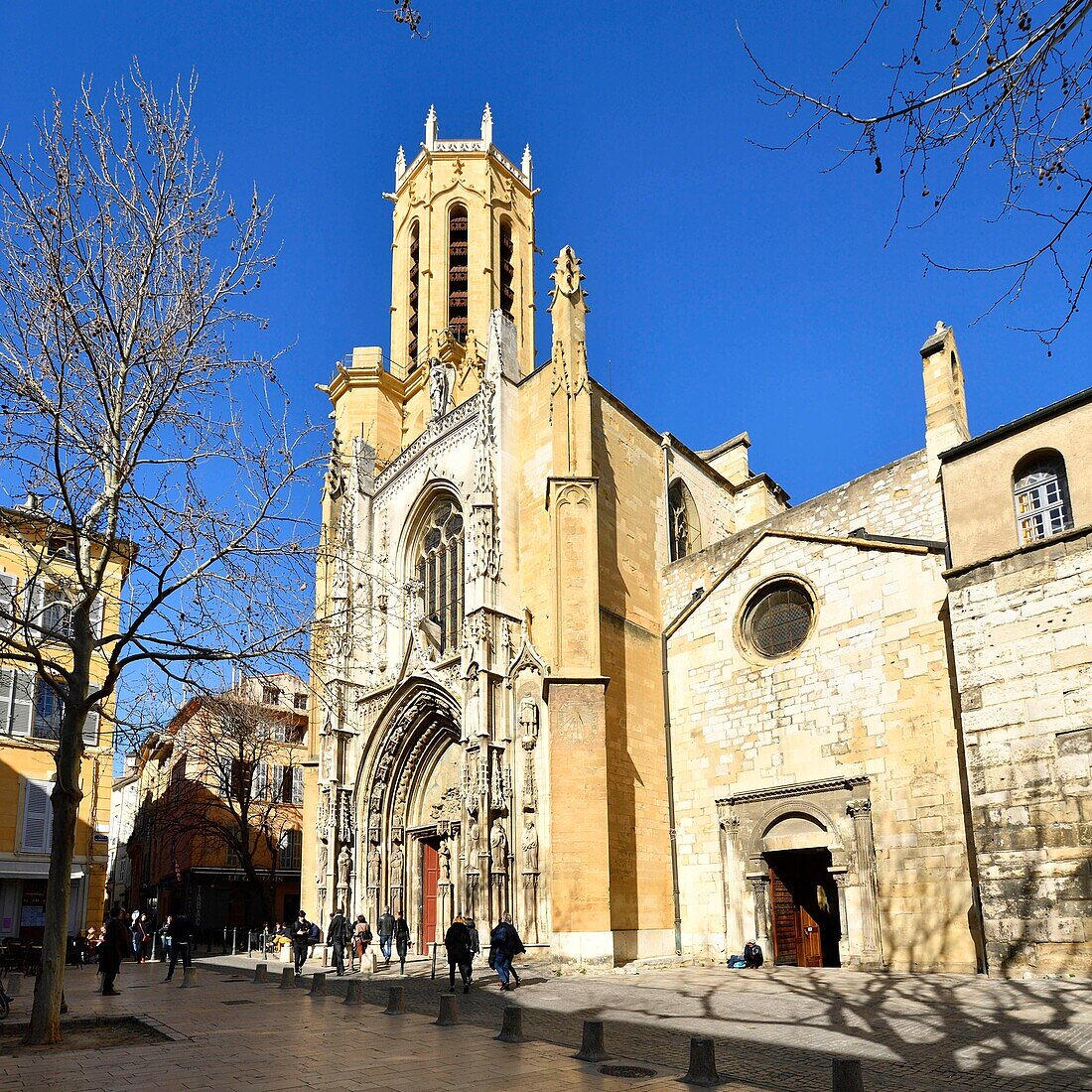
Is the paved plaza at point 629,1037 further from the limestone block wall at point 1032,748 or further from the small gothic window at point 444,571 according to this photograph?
the small gothic window at point 444,571

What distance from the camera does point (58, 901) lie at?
10.0 meters

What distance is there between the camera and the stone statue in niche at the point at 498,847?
17.7 m

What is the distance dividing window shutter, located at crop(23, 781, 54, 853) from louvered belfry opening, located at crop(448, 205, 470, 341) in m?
18.4

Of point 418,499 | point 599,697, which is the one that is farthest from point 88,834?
point 599,697

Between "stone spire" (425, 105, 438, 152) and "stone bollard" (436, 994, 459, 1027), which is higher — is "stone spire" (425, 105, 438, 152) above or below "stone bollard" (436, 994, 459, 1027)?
above

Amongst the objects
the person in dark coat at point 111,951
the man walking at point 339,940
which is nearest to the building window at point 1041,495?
the man walking at point 339,940

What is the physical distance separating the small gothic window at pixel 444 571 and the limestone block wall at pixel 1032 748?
41.2 ft

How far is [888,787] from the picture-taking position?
15.6 metres

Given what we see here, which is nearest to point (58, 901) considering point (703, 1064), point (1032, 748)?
point (703, 1064)

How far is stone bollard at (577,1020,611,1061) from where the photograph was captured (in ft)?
27.9

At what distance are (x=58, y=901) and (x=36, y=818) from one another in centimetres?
1557

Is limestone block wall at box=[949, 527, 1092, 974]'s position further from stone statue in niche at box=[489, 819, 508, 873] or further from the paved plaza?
stone statue in niche at box=[489, 819, 508, 873]

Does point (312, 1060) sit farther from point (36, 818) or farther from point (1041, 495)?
point (36, 818)

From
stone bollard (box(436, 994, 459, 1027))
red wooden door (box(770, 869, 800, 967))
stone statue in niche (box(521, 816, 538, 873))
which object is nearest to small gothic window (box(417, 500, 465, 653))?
stone statue in niche (box(521, 816, 538, 873))
